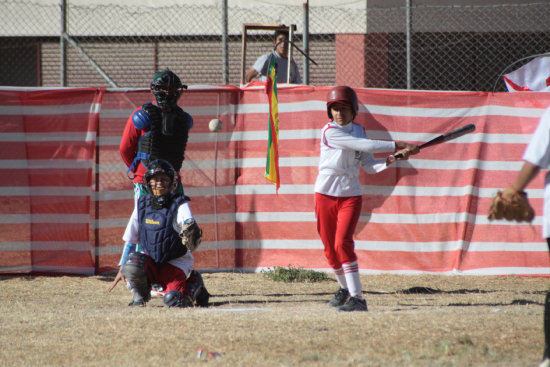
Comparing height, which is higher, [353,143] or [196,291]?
[353,143]

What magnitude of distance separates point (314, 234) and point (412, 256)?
1.16 meters

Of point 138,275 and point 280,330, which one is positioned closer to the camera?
point 280,330

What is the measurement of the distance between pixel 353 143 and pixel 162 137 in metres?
1.77

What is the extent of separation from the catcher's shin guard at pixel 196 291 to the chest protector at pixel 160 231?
27cm

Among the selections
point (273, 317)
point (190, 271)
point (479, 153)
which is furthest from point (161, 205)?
point (479, 153)

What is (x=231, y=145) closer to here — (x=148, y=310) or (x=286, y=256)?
(x=286, y=256)

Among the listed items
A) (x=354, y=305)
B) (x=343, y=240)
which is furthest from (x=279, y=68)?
(x=354, y=305)

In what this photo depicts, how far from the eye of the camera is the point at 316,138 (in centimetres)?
864

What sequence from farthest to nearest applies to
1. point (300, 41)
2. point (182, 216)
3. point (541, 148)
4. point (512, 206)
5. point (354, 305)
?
point (300, 41) → point (182, 216) → point (354, 305) → point (512, 206) → point (541, 148)

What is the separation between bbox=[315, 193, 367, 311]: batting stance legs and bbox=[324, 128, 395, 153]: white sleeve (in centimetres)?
44

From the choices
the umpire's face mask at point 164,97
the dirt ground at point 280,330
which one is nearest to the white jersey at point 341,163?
the dirt ground at point 280,330

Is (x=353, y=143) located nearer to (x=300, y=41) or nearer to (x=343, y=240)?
(x=343, y=240)

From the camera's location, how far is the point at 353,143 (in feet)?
20.0

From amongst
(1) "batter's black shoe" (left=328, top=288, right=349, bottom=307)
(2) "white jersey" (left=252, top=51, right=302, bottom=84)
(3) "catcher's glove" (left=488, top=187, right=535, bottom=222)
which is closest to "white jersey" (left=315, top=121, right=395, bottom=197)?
(1) "batter's black shoe" (left=328, top=288, right=349, bottom=307)
